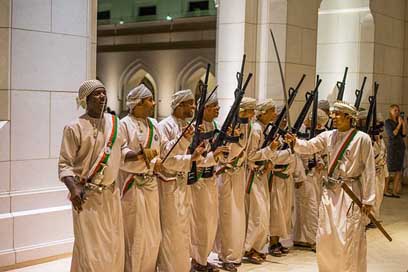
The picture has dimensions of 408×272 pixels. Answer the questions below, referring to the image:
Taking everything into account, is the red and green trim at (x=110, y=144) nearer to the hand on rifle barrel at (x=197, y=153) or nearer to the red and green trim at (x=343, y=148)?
the hand on rifle barrel at (x=197, y=153)

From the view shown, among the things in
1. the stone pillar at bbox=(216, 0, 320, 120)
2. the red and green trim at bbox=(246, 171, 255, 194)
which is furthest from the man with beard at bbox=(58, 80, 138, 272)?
the stone pillar at bbox=(216, 0, 320, 120)

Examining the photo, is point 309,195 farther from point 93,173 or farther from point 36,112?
point 93,173

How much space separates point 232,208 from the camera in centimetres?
746

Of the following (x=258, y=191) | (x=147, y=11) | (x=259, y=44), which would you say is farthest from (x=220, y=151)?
(x=147, y=11)

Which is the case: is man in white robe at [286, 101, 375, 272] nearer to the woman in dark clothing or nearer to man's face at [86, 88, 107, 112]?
man's face at [86, 88, 107, 112]

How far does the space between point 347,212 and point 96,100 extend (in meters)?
2.74

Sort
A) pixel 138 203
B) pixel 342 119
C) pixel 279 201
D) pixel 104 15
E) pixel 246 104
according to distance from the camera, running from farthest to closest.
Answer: pixel 104 15 < pixel 279 201 < pixel 246 104 < pixel 342 119 < pixel 138 203

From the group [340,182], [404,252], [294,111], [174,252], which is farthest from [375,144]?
[174,252]

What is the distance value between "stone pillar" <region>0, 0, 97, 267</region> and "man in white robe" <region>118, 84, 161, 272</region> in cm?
154

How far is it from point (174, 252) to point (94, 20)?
311 centimetres

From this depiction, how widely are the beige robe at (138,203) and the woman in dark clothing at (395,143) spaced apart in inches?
327

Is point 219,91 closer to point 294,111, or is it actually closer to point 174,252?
point 294,111

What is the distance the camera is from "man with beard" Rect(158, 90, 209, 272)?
6.32 meters

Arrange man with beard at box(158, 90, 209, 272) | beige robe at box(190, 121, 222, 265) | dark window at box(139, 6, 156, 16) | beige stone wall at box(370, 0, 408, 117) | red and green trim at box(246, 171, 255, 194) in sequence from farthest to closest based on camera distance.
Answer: dark window at box(139, 6, 156, 16) < beige stone wall at box(370, 0, 408, 117) < red and green trim at box(246, 171, 255, 194) < beige robe at box(190, 121, 222, 265) < man with beard at box(158, 90, 209, 272)
